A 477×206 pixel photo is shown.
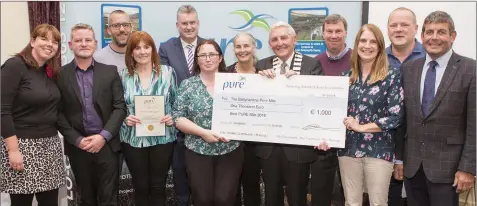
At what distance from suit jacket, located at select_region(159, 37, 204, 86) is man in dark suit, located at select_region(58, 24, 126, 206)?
0.62 metres

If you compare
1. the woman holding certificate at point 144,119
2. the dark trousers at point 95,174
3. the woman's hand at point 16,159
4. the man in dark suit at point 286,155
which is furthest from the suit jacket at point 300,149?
the woman's hand at point 16,159

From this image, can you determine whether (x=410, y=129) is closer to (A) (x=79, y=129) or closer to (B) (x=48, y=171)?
(A) (x=79, y=129)

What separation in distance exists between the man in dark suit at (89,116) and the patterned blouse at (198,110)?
1.73ft

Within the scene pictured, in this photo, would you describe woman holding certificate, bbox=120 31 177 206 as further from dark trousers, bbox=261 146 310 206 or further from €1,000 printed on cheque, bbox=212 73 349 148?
dark trousers, bbox=261 146 310 206

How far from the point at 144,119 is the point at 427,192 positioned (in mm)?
2075

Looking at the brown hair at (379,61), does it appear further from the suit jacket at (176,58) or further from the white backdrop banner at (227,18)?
the white backdrop banner at (227,18)

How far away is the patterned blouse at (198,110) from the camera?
9.64ft

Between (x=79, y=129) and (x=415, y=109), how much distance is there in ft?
7.81

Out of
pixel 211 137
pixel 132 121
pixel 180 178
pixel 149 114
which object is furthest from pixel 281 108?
pixel 180 178

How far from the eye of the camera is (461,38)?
389 centimetres

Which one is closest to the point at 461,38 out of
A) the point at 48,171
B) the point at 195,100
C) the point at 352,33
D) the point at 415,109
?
the point at 352,33

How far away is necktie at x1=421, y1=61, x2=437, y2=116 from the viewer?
2.55 meters

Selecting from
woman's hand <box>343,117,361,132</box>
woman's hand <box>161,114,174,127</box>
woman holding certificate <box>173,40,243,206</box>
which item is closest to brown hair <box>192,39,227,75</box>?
woman holding certificate <box>173,40,243,206</box>

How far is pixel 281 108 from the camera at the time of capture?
9.58ft
